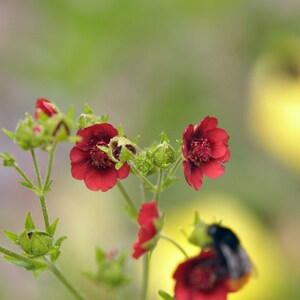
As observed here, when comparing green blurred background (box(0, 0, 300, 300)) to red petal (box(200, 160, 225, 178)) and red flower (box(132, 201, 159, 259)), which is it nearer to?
red petal (box(200, 160, 225, 178))

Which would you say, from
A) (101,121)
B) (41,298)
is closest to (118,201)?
(41,298)

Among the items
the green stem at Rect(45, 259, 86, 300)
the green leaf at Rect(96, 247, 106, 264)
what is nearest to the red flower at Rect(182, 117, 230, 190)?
the green stem at Rect(45, 259, 86, 300)

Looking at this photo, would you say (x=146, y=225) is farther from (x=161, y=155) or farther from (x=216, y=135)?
(x=216, y=135)

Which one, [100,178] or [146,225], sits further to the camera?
[100,178]

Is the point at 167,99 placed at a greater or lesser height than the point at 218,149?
greater

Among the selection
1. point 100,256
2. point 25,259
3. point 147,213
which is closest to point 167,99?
point 100,256

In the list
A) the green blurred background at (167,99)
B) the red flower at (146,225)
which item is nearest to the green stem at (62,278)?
the red flower at (146,225)

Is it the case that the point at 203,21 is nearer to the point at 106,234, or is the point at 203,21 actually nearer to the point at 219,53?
the point at 219,53
